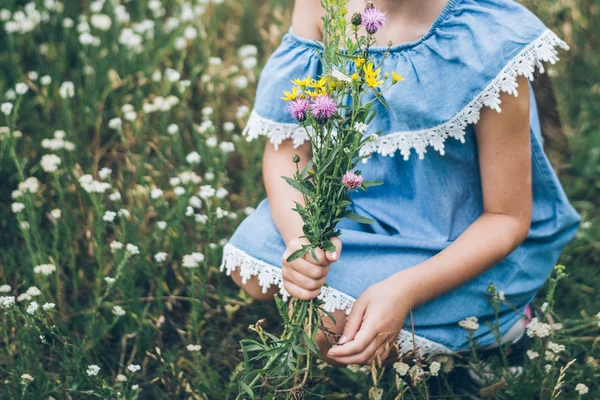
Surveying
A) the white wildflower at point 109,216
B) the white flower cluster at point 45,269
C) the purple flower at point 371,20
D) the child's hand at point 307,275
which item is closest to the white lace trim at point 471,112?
the child's hand at point 307,275

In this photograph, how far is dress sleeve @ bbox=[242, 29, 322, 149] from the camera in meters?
1.66

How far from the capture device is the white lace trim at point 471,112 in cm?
146

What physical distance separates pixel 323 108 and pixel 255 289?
2.58 ft

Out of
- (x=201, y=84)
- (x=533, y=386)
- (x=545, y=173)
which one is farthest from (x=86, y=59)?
(x=533, y=386)

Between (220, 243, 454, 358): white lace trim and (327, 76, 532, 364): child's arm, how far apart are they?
69 mm

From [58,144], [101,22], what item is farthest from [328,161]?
[101,22]

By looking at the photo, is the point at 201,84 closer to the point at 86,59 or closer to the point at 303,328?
the point at 86,59

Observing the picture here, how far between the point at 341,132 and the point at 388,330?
21.4 inches

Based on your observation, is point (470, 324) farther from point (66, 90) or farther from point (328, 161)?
point (66, 90)

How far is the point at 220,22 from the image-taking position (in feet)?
9.46

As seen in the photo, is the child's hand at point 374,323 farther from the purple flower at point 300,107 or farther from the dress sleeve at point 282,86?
the purple flower at point 300,107

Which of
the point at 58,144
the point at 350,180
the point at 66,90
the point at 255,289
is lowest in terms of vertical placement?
the point at 255,289

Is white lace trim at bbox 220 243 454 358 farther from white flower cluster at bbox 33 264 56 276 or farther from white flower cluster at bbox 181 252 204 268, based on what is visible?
white flower cluster at bbox 33 264 56 276

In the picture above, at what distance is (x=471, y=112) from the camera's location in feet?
4.90
